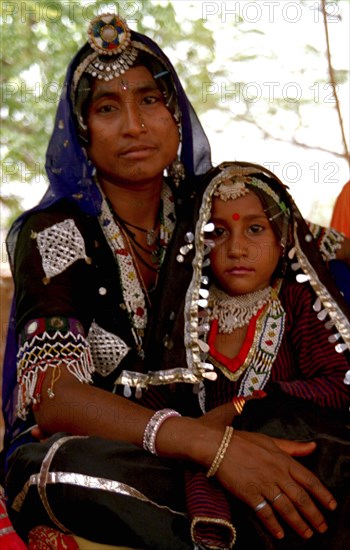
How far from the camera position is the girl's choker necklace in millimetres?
2703

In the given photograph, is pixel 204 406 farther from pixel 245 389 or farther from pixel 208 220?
pixel 208 220

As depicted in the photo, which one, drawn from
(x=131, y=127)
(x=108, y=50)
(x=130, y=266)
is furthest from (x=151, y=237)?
(x=108, y=50)

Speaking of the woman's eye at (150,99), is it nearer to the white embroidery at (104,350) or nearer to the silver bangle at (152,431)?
the white embroidery at (104,350)

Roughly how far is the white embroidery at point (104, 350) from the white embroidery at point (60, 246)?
23cm

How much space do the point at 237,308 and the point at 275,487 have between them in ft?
2.24

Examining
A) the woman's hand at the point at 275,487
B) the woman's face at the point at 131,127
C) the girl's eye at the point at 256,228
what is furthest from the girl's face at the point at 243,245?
the woman's hand at the point at 275,487

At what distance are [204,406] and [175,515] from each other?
46cm

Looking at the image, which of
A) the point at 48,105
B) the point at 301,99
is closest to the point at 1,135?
the point at 48,105

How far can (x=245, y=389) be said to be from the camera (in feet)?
8.51

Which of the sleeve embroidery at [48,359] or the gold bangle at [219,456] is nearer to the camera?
the gold bangle at [219,456]

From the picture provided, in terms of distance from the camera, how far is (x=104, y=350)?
2.77 m

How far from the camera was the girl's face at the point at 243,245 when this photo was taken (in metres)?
2.65

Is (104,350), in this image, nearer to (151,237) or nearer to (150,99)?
(151,237)

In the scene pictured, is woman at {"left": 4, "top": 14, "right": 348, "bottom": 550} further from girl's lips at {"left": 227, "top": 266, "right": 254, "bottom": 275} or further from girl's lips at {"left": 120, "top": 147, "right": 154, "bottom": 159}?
girl's lips at {"left": 227, "top": 266, "right": 254, "bottom": 275}
